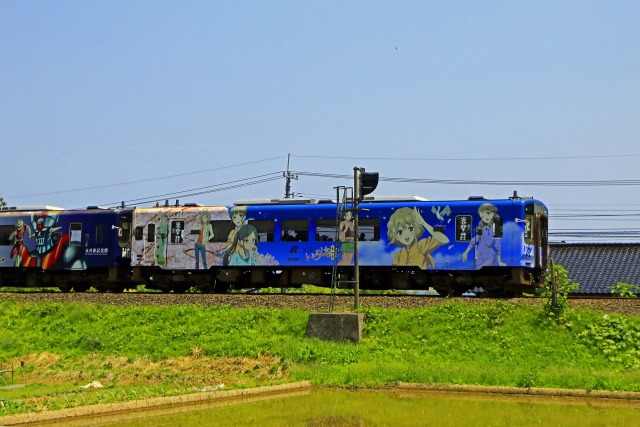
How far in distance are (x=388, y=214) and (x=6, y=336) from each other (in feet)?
37.1

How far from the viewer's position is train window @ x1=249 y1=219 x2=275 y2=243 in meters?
27.2

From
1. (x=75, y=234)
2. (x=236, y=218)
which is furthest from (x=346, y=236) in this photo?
(x=75, y=234)

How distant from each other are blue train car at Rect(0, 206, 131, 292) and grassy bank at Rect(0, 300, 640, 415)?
9002 mm

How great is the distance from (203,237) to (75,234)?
609cm

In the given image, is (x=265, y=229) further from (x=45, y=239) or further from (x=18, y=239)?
(x=18, y=239)

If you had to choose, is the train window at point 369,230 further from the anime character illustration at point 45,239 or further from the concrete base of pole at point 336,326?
the anime character illustration at point 45,239

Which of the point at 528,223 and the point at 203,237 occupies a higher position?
the point at 528,223

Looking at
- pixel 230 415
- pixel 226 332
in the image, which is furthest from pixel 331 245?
pixel 230 415

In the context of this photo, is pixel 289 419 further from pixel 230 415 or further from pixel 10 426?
pixel 10 426

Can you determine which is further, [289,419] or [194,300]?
[194,300]

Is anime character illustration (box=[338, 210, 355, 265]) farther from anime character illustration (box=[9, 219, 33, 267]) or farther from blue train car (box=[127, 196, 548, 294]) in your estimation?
anime character illustration (box=[9, 219, 33, 267])

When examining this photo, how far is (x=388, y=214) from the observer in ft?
84.1

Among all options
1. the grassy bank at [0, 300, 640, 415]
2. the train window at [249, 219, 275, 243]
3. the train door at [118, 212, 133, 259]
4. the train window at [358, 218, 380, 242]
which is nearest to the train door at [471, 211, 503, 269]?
the train window at [358, 218, 380, 242]

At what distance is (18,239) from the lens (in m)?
→ 32.3
